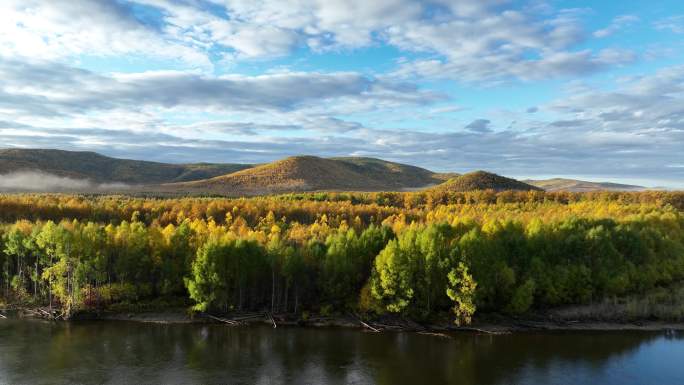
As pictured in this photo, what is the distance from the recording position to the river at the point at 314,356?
115 feet

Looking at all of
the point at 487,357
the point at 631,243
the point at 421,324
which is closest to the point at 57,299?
the point at 421,324

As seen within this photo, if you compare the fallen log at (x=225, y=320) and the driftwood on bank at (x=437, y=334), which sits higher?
the driftwood on bank at (x=437, y=334)

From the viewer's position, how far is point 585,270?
55656 millimetres

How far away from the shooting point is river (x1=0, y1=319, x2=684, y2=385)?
3491 cm

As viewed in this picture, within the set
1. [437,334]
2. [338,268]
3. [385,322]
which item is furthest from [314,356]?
[338,268]

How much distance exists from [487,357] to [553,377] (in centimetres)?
596

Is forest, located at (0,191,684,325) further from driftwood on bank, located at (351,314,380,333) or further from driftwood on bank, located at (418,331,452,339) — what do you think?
driftwood on bank, located at (418,331,452,339)

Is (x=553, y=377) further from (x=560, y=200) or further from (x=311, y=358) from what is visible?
(x=560, y=200)

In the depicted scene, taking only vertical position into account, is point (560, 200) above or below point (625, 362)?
above

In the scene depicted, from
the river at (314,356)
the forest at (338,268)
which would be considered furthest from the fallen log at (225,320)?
the forest at (338,268)

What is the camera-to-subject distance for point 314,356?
39938mm

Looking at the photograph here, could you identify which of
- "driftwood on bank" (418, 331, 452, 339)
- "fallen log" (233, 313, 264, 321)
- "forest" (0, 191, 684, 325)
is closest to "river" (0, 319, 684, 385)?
"driftwood on bank" (418, 331, 452, 339)

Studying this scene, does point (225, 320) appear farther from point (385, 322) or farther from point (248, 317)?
point (385, 322)

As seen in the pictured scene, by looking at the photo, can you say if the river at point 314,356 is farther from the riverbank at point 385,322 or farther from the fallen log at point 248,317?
the fallen log at point 248,317
